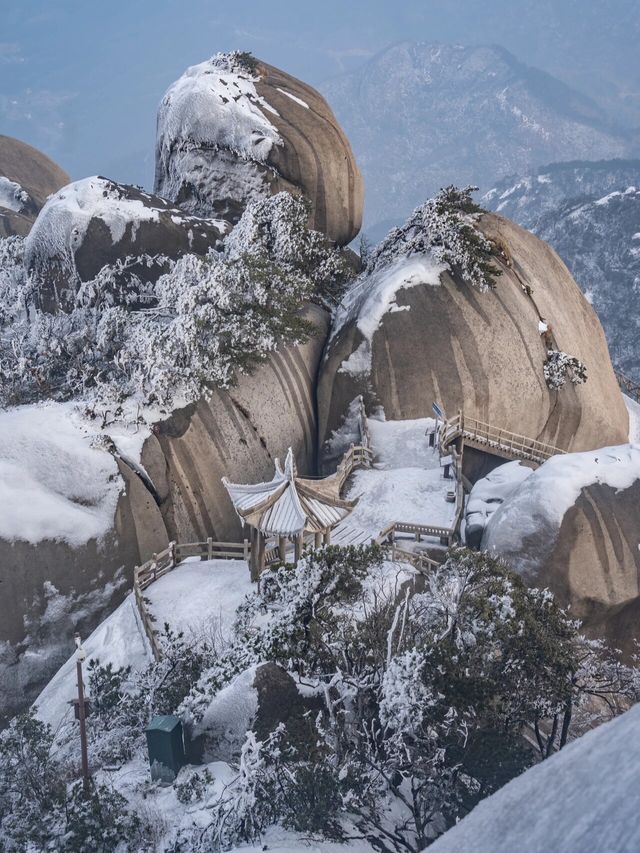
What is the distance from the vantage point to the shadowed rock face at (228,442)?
72.4 ft

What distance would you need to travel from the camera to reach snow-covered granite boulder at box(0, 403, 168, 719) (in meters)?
18.4

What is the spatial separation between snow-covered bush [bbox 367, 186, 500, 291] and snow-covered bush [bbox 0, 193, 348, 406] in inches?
190

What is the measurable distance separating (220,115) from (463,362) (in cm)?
1613

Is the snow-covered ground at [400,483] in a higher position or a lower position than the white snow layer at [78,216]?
lower

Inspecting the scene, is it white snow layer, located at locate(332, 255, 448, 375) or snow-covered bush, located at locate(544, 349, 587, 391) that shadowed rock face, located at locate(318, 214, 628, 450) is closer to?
white snow layer, located at locate(332, 255, 448, 375)

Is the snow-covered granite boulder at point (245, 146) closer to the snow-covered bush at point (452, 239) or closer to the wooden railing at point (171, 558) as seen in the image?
the snow-covered bush at point (452, 239)

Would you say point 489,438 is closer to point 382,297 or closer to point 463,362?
point 463,362

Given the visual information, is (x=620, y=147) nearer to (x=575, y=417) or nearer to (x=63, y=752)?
(x=575, y=417)

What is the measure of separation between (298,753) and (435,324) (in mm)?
18598

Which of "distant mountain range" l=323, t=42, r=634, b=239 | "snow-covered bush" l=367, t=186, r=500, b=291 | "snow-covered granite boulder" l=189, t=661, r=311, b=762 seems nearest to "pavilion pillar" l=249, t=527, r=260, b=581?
"snow-covered granite boulder" l=189, t=661, r=311, b=762

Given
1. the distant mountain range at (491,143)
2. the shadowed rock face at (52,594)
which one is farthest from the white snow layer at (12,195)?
the distant mountain range at (491,143)

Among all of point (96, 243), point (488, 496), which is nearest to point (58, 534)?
point (96, 243)

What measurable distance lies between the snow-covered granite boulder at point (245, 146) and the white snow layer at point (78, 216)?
5.10 m

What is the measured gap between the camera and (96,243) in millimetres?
26109
